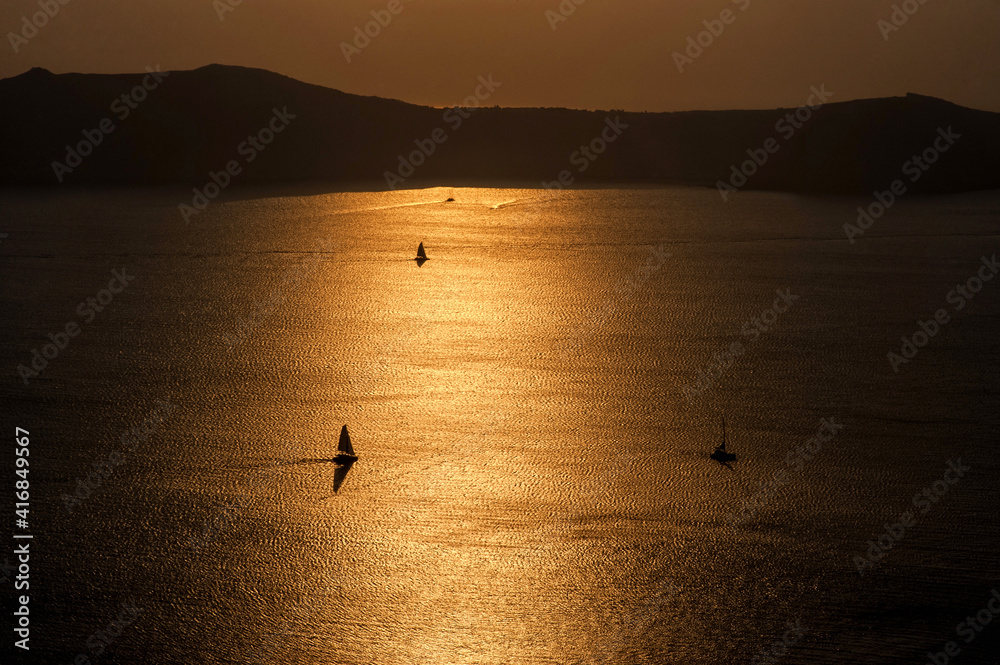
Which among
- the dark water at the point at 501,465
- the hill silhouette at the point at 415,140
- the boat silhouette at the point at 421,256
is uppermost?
the hill silhouette at the point at 415,140

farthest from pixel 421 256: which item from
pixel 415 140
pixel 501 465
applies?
pixel 415 140

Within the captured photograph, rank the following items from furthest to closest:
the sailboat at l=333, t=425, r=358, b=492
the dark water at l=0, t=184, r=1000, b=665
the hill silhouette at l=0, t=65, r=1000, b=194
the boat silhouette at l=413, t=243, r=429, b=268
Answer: the hill silhouette at l=0, t=65, r=1000, b=194
the boat silhouette at l=413, t=243, r=429, b=268
the sailboat at l=333, t=425, r=358, b=492
the dark water at l=0, t=184, r=1000, b=665

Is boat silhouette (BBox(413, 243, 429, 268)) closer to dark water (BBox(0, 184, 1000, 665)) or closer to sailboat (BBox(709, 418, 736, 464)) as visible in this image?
dark water (BBox(0, 184, 1000, 665))

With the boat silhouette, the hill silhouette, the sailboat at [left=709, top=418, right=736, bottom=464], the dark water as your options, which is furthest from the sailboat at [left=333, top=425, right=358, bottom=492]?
the hill silhouette

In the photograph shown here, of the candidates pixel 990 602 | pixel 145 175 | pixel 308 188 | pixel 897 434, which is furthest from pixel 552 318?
pixel 145 175

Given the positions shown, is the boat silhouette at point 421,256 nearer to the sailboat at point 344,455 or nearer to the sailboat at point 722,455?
the sailboat at point 344,455

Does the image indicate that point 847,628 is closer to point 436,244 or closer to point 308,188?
point 436,244

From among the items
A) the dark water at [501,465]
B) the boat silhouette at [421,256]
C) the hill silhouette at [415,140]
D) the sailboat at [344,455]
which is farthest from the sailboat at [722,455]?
the hill silhouette at [415,140]
